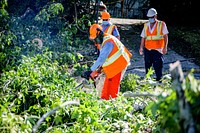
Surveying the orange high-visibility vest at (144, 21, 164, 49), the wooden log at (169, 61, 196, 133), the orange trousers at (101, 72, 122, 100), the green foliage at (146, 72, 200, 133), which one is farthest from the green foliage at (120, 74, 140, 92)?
the wooden log at (169, 61, 196, 133)

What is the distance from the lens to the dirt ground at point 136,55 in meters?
8.84

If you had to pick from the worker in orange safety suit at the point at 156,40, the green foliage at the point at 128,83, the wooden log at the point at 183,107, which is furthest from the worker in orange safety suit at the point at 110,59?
the wooden log at the point at 183,107

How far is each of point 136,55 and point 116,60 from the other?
187 inches

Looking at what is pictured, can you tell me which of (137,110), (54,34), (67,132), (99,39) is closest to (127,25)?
(54,34)

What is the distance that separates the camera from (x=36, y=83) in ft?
14.1

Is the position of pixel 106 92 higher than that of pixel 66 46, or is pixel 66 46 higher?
pixel 66 46

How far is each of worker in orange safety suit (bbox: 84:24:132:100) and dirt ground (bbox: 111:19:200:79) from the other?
6.09 feet

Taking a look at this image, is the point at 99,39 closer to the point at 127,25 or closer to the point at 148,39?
the point at 148,39

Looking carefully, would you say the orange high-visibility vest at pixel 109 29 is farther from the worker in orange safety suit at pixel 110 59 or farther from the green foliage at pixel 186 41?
the green foliage at pixel 186 41

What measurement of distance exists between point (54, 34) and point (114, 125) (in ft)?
14.7

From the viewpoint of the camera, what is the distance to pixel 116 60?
568 cm

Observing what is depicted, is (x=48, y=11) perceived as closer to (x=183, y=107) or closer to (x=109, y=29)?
(x=109, y=29)

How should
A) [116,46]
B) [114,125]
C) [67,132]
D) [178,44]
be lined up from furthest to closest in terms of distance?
[178,44]
[116,46]
[114,125]
[67,132]

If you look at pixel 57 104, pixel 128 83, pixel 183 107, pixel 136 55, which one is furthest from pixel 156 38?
pixel 183 107
